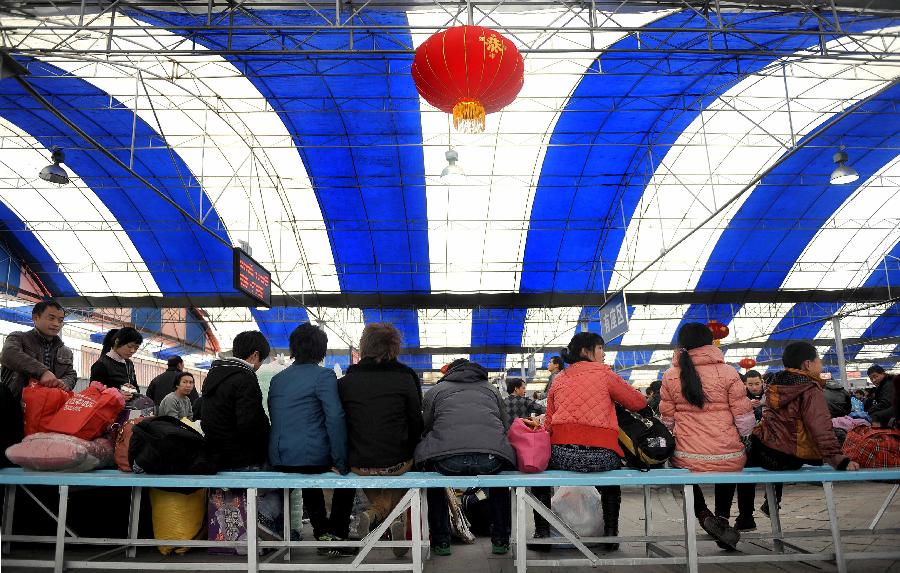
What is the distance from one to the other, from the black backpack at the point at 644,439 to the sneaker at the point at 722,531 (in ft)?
1.83

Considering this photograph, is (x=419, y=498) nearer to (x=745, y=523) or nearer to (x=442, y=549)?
(x=442, y=549)

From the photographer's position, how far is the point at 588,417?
412 cm

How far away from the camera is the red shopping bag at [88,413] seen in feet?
14.3

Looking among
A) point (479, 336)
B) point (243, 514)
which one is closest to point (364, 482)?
point (243, 514)

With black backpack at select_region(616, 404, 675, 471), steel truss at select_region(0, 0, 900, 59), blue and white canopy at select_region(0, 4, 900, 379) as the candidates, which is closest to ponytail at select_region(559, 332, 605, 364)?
black backpack at select_region(616, 404, 675, 471)

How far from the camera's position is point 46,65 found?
45.0 feet

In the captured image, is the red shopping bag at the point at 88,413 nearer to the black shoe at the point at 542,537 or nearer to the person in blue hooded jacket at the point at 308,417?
the person in blue hooded jacket at the point at 308,417

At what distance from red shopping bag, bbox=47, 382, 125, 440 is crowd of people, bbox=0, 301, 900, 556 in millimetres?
767

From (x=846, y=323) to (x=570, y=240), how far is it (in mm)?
20708

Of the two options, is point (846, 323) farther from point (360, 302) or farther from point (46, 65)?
point (46, 65)

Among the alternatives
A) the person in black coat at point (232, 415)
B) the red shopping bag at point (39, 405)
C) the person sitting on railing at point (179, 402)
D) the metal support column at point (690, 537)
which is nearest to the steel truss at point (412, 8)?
the person sitting on railing at point (179, 402)

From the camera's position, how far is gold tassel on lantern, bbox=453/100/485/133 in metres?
5.68

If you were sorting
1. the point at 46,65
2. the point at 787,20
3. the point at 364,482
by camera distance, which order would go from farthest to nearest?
1. the point at 46,65
2. the point at 787,20
3. the point at 364,482

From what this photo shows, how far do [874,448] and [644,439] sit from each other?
1.67 meters
